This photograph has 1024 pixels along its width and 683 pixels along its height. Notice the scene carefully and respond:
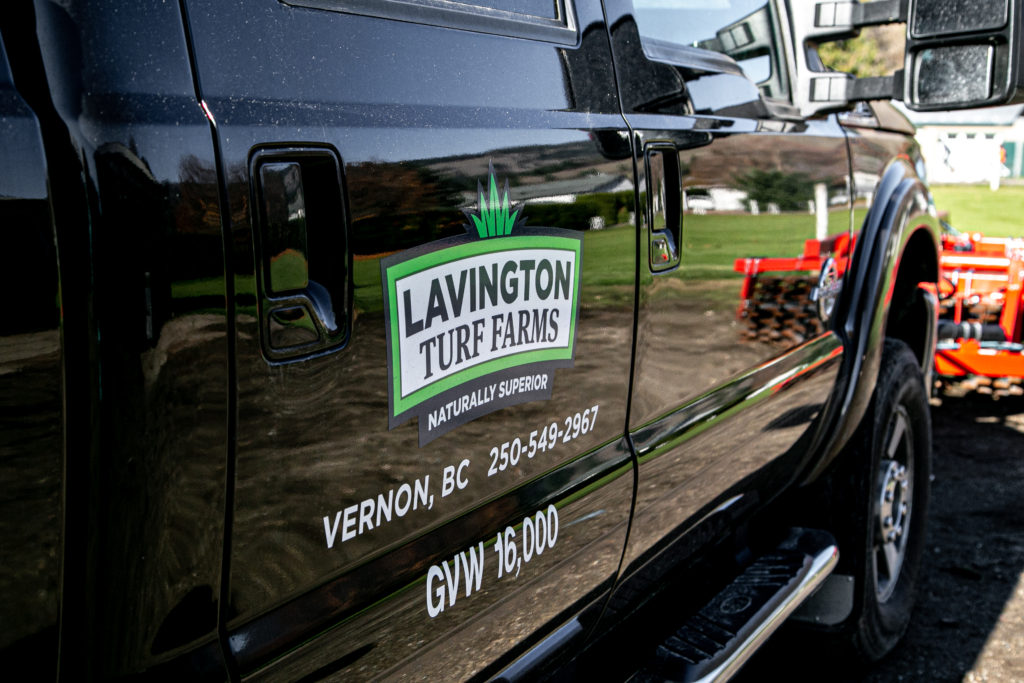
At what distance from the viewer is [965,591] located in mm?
3822

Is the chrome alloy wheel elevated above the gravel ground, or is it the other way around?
the chrome alloy wheel

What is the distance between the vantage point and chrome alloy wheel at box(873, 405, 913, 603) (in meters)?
3.38

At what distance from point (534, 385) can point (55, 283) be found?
808 millimetres

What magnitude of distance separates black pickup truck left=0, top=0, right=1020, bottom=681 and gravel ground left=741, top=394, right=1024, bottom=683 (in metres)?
1.05

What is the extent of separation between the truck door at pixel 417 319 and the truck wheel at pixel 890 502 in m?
1.68

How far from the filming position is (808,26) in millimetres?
2811

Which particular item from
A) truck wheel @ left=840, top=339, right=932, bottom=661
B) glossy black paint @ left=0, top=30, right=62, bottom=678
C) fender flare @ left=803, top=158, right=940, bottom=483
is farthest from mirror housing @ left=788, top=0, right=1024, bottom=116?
glossy black paint @ left=0, top=30, right=62, bottom=678

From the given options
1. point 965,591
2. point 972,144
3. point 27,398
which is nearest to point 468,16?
point 27,398

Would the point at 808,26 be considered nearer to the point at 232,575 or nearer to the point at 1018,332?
the point at 232,575

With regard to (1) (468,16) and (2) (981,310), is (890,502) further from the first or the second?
(2) (981,310)

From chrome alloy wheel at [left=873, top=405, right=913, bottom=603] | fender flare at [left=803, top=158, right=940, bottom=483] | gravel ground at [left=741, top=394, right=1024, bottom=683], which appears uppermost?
fender flare at [left=803, top=158, right=940, bottom=483]

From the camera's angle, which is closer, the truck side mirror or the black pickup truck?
the black pickup truck

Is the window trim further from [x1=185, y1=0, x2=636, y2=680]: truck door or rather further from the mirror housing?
the mirror housing

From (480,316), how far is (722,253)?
3.12 feet
